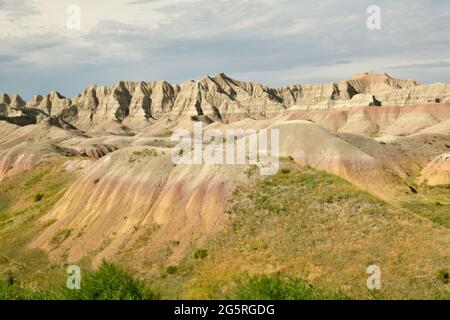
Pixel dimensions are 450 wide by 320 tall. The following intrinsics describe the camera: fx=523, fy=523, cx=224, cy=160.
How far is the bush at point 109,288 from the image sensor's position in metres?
22.5

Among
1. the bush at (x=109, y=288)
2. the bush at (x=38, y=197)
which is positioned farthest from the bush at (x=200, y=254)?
the bush at (x=38, y=197)

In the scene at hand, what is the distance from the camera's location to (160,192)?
4428 cm

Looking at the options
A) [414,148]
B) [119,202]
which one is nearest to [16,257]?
[119,202]

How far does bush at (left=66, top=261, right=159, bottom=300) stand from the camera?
22514mm

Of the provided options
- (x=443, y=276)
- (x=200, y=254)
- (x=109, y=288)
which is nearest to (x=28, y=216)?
(x=200, y=254)

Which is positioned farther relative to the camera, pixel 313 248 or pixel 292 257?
pixel 313 248

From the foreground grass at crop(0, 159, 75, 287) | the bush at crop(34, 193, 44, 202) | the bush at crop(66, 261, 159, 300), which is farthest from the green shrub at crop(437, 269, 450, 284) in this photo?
the bush at crop(34, 193, 44, 202)

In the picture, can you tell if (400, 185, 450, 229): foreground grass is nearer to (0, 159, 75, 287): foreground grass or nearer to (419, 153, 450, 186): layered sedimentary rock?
(419, 153, 450, 186): layered sedimentary rock

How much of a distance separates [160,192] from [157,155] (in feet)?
24.9

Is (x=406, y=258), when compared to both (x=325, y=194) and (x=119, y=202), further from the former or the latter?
(x=119, y=202)

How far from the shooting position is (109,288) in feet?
76.0

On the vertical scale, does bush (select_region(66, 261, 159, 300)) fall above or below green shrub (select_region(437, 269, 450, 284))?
above

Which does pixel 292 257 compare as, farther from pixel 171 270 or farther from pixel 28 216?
pixel 28 216

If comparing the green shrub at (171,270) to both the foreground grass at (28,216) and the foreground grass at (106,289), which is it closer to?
the foreground grass at (28,216)
